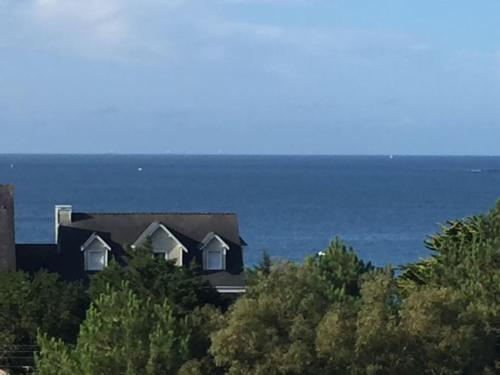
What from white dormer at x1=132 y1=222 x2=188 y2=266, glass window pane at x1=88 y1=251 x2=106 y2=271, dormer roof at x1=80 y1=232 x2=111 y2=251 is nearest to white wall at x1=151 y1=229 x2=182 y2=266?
white dormer at x1=132 y1=222 x2=188 y2=266

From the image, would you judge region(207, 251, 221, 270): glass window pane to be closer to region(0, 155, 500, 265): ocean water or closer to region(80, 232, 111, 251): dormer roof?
region(80, 232, 111, 251): dormer roof

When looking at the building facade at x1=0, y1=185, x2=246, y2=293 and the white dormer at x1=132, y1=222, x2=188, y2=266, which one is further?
the white dormer at x1=132, y1=222, x2=188, y2=266

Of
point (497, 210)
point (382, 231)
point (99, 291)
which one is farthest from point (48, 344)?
point (382, 231)

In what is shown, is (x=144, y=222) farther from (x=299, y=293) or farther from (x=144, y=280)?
(x=299, y=293)

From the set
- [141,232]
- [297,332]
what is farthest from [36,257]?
[297,332]

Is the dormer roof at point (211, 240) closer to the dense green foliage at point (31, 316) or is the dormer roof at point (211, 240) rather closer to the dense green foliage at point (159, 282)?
the dense green foliage at point (159, 282)

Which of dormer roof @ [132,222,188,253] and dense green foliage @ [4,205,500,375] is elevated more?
dormer roof @ [132,222,188,253]

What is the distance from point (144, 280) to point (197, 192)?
120m

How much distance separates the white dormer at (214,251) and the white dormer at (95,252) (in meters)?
3.00

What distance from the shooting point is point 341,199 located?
452ft

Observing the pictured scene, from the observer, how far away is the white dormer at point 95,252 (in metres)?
41.8

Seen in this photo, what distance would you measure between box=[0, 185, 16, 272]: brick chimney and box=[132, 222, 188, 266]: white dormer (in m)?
3.85

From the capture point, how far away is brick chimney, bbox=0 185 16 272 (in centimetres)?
4006

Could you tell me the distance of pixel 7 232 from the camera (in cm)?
4097
